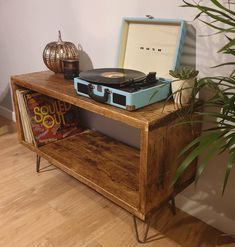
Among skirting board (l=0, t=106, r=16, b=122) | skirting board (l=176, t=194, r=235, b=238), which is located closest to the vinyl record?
skirting board (l=176, t=194, r=235, b=238)

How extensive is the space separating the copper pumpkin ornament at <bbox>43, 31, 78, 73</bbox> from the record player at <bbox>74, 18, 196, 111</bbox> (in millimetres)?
328

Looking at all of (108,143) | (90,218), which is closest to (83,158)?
(108,143)

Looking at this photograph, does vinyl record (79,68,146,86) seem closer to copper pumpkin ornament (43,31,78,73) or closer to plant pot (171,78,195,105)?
plant pot (171,78,195,105)

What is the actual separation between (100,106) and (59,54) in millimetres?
587

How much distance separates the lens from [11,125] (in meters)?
2.48

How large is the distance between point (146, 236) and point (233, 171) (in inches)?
19.4

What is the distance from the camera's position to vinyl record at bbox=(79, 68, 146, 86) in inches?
44.2

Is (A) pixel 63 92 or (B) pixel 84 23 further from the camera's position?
(B) pixel 84 23

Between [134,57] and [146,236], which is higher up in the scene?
[134,57]

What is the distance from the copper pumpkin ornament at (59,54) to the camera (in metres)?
1.56

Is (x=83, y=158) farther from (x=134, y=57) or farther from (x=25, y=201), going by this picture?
(x=134, y=57)

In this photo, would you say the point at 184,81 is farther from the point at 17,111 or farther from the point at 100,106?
the point at 17,111

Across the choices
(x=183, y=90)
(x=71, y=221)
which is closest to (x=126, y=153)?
(x=71, y=221)

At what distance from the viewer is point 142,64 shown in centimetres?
135
